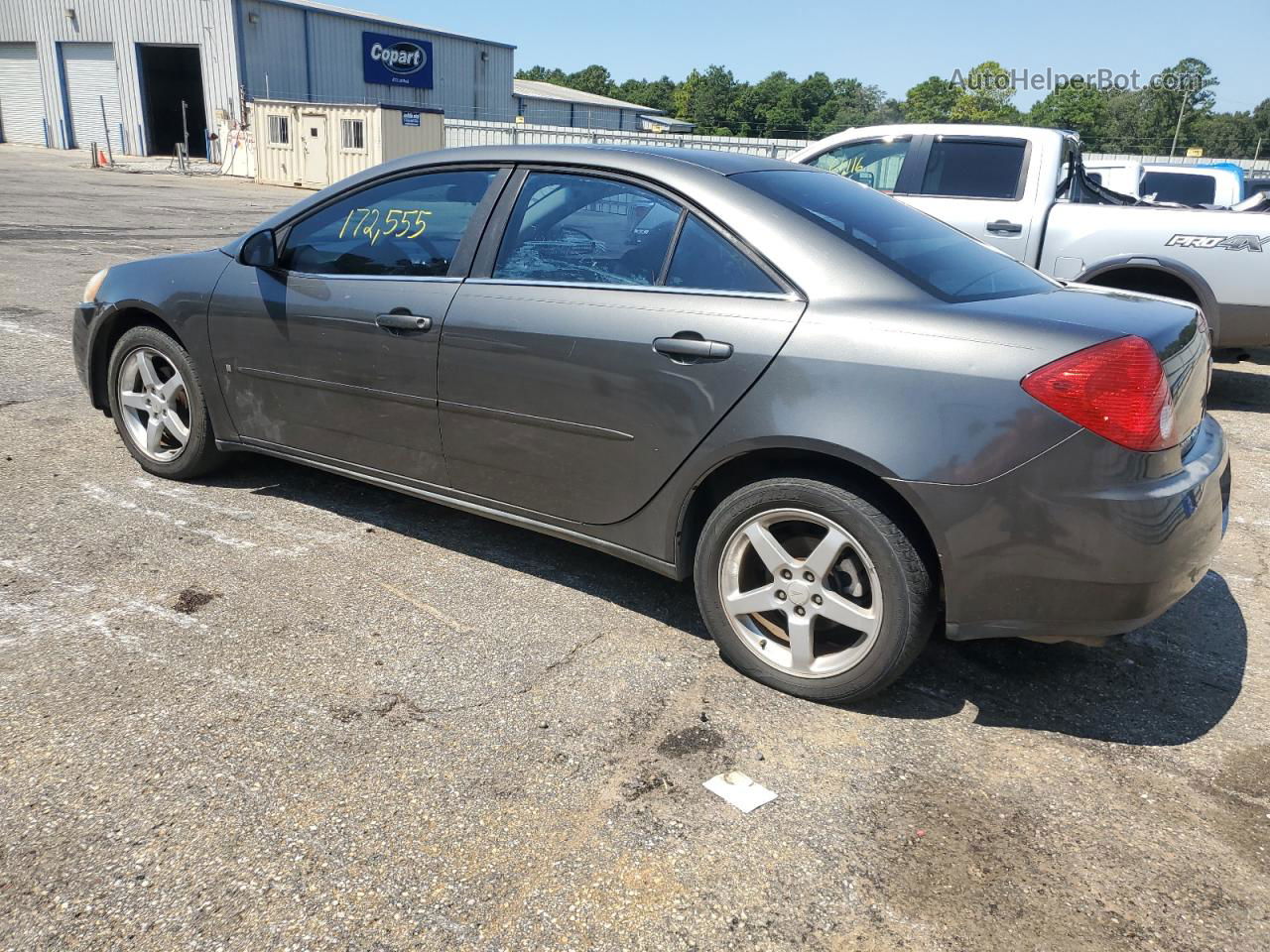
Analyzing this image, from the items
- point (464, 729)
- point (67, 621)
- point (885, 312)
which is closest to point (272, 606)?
point (67, 621)

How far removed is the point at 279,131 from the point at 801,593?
3126 cm

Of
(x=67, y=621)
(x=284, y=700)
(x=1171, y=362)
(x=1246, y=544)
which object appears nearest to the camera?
(x=1171, y=362)

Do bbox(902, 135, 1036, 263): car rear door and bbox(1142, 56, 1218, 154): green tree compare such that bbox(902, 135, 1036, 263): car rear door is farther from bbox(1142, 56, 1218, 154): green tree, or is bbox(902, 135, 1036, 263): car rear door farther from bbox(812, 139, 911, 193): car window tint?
bbox(1142, 56, 1218, 154): green tree

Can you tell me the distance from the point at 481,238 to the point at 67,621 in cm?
194

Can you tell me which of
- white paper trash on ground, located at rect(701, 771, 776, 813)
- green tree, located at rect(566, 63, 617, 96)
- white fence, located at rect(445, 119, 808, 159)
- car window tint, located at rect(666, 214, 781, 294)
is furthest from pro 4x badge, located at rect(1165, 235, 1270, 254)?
green tree, located at rect(566, 63, 617, 96)

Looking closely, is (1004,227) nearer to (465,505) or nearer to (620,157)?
(620,157)

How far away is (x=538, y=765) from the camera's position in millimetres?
2670

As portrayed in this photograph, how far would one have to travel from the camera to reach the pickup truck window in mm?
3043

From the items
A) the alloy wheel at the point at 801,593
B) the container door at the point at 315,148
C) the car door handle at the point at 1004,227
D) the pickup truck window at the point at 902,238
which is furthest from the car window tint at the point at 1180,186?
the container door at the point at 315,148

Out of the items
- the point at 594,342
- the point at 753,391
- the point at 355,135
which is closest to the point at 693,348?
the point at 753,391

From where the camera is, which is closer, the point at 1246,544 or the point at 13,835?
the point at 13,835

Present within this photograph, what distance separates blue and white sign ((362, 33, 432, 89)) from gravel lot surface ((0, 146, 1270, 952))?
4162 centimetres

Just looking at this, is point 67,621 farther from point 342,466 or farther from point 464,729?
point 464,729

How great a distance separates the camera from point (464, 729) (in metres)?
2.82
